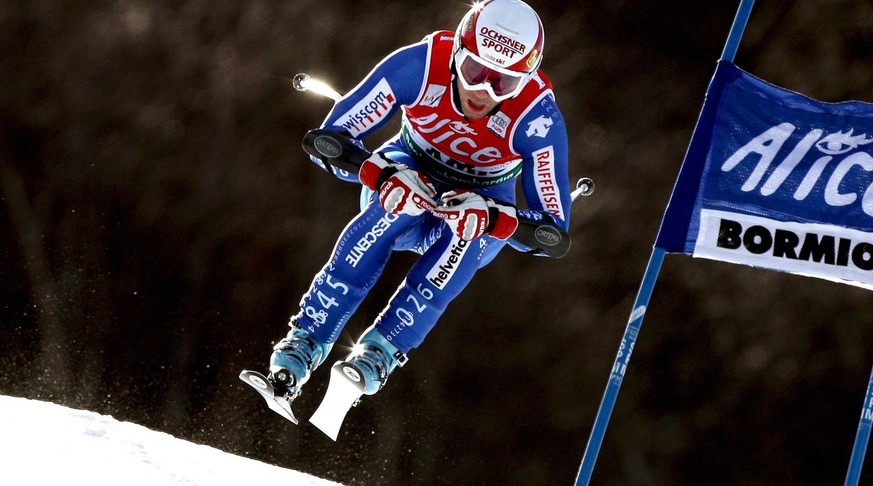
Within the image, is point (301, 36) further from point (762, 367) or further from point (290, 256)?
point (762, 367)

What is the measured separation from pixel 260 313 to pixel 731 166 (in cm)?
499

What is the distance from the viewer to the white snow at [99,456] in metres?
4.79

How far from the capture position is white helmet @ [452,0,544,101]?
15.5 ft

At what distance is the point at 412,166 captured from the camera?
5.13m

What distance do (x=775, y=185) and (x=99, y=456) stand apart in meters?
3.68

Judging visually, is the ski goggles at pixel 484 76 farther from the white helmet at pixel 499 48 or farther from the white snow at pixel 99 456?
the white snow at pixel 99 456

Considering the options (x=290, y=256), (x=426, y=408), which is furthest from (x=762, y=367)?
→ (x=290, y=256)

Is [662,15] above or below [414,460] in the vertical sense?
above

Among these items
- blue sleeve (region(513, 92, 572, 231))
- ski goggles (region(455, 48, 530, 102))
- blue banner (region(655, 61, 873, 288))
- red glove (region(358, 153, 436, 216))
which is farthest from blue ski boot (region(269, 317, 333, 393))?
blue banner (region(655, 61, 873, 288))

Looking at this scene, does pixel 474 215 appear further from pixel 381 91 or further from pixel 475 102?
pixel 381 91

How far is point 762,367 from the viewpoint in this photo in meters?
9.41

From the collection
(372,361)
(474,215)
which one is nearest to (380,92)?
(474,215)

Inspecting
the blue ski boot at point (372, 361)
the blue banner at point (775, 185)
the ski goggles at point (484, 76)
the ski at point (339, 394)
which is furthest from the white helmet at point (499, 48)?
the ski at point (339, 394)

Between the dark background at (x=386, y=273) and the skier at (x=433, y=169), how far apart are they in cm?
386
